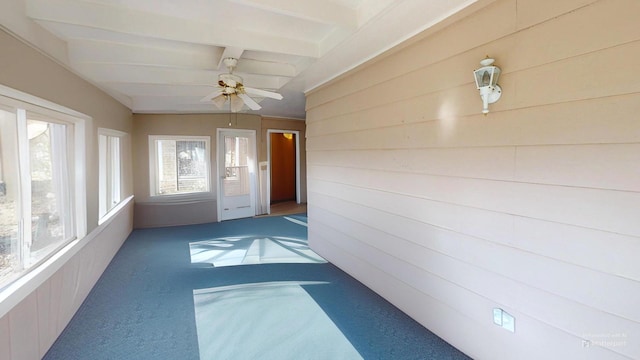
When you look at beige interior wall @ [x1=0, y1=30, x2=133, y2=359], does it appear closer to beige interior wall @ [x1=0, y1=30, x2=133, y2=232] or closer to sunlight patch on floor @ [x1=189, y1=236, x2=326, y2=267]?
beige interior wall @ [x1=0, y1=30, x2=133, y2=232]

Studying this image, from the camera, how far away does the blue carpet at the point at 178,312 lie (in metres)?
2.16

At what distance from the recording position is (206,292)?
10.1 feet

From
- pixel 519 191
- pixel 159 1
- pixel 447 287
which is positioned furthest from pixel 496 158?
pixel 159 1

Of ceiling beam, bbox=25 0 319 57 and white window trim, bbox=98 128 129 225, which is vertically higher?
ceiling beam, bbox=25 0 319 57


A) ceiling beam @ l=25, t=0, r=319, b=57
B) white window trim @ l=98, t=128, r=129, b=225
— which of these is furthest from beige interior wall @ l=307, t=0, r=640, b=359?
white window trim @ l=98, t=128, r=129, b=225

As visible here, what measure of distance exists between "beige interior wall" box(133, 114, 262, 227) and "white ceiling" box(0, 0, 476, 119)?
2213mm

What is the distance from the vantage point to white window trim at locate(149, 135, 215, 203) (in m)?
5.89

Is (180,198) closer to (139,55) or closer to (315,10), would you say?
(139,55)

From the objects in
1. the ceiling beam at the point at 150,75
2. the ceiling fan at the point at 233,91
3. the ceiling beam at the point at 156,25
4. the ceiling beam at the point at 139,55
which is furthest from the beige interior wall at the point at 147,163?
the ceiling beam at the point at 156,25

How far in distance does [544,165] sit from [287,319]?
2.17 meters

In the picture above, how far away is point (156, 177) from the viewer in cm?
595

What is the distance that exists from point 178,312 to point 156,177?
403 centimetres

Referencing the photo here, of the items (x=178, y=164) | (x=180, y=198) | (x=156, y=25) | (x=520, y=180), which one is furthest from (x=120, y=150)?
(x=520, y=180)

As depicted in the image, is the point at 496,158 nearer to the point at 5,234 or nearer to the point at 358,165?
the point at 358,165
